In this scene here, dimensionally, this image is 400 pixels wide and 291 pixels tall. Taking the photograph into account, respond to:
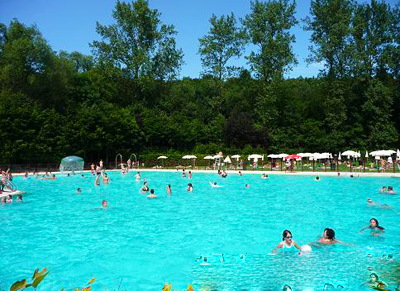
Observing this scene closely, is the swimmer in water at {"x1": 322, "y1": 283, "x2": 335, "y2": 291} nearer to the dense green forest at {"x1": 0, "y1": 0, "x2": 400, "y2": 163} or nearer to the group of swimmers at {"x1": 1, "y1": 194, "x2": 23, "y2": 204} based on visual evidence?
the group of swimmers at {"x1": 1, "y1": 194, "x2": 23, "y2": 204}

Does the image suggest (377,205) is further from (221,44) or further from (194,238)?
(221,44)

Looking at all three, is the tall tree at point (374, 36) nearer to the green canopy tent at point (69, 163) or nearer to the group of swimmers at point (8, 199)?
the green canopy tent at point (69, 163)

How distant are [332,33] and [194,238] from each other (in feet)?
166

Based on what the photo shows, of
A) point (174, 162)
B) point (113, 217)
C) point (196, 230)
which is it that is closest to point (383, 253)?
point (196, 230)

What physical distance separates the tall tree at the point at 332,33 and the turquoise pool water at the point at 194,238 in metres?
34.1

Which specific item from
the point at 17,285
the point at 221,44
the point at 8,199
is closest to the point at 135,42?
the point at 221,44

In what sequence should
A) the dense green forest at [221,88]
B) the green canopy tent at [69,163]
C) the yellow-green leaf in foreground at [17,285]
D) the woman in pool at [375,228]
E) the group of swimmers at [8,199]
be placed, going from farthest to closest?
the dense green forest at [221,88]
the green canopy tent at [69,163]
the group of swimmers at [8,199]
the woman in pool at [375,228]
the yellow-green leaf in foreground at [17,285]

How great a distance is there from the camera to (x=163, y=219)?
727 inches

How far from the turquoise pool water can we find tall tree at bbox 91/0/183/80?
119ft

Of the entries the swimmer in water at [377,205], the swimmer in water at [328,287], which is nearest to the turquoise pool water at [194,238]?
the swimmer in water at [328,287]

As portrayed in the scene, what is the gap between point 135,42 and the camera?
61562mm

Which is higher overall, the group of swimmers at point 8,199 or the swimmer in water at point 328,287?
the group of swimmers at point 8,199

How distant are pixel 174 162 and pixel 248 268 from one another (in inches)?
1647

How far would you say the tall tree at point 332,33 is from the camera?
55281mm
